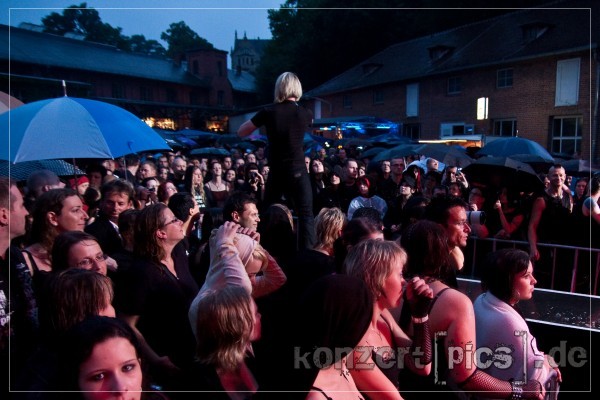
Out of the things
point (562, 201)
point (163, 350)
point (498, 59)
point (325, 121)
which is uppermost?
point (498, 59)

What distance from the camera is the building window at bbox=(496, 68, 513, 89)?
75.7ft

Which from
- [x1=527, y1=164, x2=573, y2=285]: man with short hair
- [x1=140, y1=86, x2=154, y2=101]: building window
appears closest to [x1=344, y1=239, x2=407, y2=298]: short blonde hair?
[x1=527, y1=164, x2=573, y2=285]: man with short hair

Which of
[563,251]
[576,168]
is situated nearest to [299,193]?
[563,251]

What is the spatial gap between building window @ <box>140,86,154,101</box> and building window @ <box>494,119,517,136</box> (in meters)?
35.2

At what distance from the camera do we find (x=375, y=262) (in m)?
2.13

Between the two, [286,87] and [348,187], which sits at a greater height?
[286,87]

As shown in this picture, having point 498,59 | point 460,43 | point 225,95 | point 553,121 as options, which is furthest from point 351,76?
point 225,95

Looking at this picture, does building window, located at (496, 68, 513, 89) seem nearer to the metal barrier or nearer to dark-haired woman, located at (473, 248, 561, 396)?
the metal barrier

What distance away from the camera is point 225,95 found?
173 ft

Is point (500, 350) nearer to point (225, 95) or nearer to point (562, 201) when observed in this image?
point (562, 201)

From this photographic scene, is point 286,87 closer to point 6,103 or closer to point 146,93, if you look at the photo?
point 6,103

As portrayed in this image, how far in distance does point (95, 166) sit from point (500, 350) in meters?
5.58

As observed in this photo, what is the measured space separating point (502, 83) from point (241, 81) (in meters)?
39.6

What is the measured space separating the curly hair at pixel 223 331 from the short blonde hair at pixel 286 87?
7.90ft
